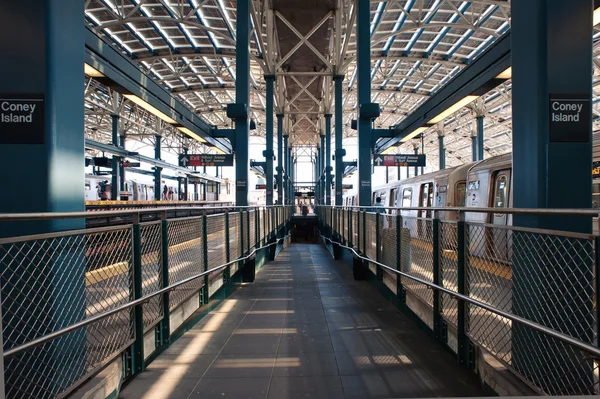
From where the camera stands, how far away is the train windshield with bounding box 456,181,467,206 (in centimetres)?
925

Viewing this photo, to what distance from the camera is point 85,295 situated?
2805mm

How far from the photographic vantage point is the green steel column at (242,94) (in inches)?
433

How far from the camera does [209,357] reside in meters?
3.94

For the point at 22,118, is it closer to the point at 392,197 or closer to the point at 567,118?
the point at 567,118

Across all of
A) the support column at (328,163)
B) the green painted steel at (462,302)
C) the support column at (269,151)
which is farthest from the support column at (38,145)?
the support column at (328,163)

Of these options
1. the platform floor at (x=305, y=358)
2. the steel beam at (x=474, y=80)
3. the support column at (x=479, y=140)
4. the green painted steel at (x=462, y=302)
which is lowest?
the platform floor at (x=305, y=358)

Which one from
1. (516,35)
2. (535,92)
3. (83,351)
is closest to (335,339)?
(83,351)

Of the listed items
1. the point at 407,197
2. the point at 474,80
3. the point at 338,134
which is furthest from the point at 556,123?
the point at 338,134

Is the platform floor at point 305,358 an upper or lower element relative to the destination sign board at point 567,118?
lower

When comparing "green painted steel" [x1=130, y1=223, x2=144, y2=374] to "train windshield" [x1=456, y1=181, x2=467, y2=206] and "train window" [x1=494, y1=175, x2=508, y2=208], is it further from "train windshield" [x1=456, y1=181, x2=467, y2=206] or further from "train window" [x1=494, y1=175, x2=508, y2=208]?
"train windshield" [x1=456, y1=181, x2=467, y2=206]

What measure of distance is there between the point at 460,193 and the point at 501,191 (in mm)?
2252

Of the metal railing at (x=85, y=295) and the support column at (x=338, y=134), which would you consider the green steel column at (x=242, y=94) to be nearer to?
the metal railing at (x=85, y=295)

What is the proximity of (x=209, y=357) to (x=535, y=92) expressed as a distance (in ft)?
14.6

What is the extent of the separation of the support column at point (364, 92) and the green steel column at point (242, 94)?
3.88 m
